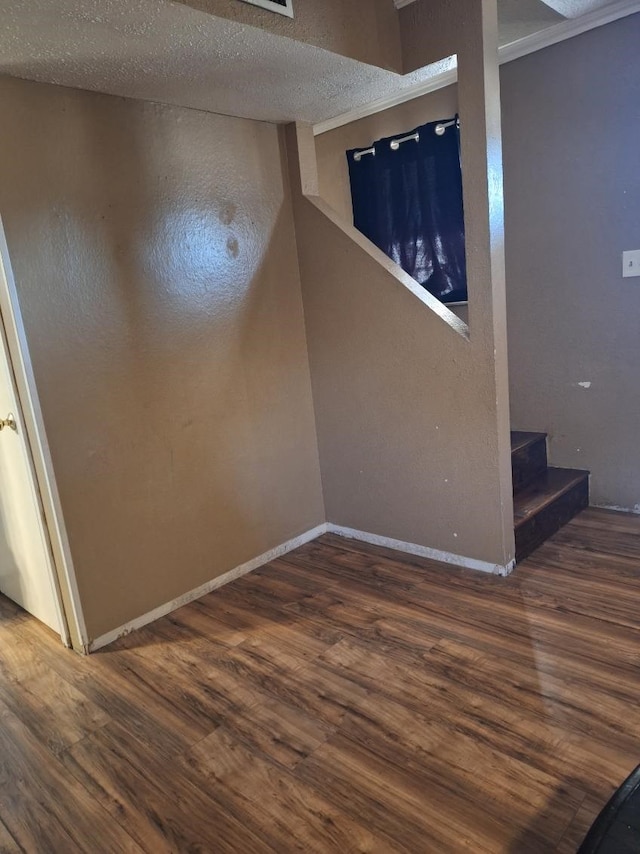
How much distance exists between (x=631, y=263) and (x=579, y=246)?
0.92 feet

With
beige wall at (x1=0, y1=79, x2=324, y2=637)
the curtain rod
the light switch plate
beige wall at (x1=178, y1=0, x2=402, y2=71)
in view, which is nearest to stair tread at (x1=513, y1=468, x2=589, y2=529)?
the light switch plate

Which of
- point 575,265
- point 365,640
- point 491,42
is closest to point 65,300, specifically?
point 365,640

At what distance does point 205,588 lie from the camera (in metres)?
2.71

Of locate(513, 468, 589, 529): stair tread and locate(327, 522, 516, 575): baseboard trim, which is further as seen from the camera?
locate(513, 468, 589, 529): stair tread

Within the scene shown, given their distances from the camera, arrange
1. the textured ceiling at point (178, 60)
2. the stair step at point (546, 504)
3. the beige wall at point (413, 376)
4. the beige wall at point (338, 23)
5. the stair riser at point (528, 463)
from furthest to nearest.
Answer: the stair riser at point (528, 463) < the stair step at point (546, 504) < the beige wall at point (413, 376) < the beige wall at point (338, 23) < the textured ceiling at point (178, 60)

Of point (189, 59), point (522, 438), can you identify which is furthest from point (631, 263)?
point (189, 59)

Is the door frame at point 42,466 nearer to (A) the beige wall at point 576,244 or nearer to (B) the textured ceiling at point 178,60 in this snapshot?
(B) the textured ceiling at point 178,60

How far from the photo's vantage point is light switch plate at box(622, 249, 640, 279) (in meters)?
2.83

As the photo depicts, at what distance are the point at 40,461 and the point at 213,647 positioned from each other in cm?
97

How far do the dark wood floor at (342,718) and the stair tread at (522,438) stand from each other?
0.63 metres

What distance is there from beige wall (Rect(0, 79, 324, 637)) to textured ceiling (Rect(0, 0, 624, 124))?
13 centimetres

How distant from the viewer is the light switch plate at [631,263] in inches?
112

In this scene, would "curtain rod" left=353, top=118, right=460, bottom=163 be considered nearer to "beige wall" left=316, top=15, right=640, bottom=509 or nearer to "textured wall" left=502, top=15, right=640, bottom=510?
"beige wall" left=316, top=15, right=640, bottom=509

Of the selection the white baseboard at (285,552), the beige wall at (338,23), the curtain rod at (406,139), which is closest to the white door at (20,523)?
the white baseboard at (285,552)
